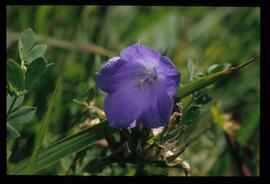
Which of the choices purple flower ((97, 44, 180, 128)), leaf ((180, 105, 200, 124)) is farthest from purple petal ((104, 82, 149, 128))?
leaf ((180, 105, 200, 124))

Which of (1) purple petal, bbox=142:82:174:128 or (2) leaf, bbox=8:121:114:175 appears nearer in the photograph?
(1) purple petal, bbox=142:82:174:128

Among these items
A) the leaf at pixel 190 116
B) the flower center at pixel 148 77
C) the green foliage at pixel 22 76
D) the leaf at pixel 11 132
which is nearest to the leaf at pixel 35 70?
the green foliage at pixel 22 76

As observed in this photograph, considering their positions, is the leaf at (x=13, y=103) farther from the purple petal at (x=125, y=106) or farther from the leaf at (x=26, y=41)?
→ the purple petal at (x=125, y=106)

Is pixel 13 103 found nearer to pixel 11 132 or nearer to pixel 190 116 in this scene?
pixel 11 132

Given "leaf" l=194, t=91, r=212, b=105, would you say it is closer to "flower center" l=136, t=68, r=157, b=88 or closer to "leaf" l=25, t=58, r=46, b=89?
"flower center" l=136, t=68, r=157, b=88

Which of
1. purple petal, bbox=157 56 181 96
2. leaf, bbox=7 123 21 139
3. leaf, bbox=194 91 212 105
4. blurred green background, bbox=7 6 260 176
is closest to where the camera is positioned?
purple petal, bbox=157 56 181 96

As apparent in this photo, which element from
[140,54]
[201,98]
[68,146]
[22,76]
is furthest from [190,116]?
[22,76]
